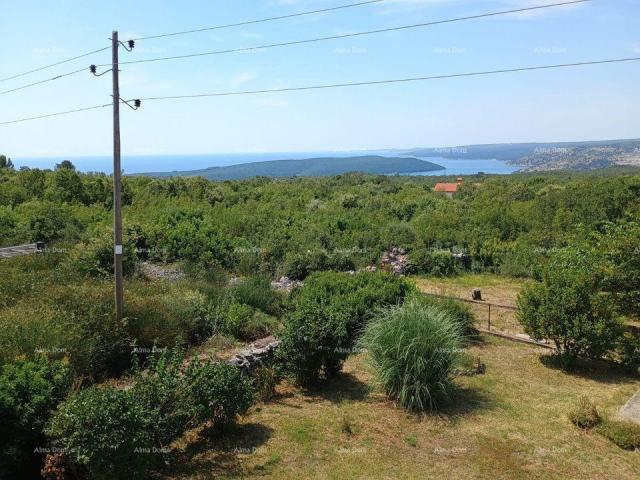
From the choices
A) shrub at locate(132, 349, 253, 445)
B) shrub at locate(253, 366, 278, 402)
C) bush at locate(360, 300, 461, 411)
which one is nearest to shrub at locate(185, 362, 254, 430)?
shrub at locate(132, 349, 253, 445)

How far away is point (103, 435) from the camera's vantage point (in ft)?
14.5

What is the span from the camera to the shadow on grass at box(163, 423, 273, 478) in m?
5.30

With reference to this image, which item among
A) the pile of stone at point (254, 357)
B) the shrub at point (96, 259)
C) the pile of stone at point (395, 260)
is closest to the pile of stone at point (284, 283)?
the pile of stone at point (395, 260)

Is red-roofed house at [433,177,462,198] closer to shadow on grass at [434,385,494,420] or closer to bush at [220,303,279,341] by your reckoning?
bush at [220,303,279,341]

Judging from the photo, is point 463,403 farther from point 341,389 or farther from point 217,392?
point 217,392

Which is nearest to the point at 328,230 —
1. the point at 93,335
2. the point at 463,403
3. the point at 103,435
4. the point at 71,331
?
the point at 463,403

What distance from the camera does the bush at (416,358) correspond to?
6.96 meters

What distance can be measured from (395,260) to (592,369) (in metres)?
9.46

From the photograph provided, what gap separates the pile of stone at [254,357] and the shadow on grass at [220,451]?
1091 mm

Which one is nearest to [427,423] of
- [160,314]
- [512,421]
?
[512,421]

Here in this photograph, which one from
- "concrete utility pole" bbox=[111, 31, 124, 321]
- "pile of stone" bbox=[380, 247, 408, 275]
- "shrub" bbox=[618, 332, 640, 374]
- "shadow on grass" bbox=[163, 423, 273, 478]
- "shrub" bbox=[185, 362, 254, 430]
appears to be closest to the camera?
"shadow on grass" bbox=[163, 423, 273, 478]

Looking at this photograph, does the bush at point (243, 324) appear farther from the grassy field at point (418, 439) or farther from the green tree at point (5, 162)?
the green tree at point (5, 162)

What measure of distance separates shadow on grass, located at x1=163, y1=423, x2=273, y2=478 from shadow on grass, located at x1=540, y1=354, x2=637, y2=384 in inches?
222

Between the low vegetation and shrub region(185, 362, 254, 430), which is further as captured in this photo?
shrub region(185, 362, 254, 430)
